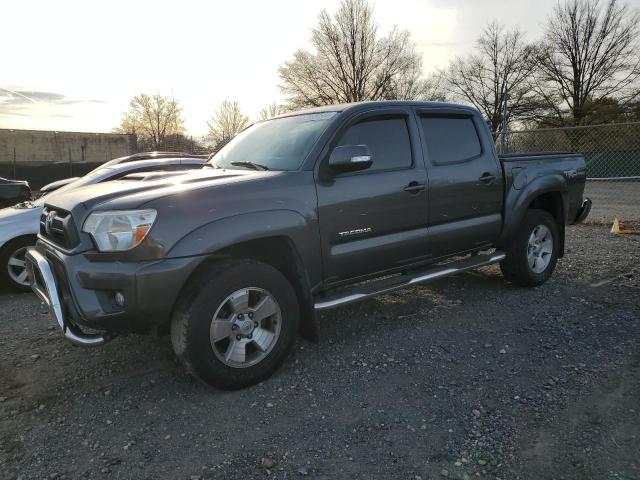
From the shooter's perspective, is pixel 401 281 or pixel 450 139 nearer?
pixel 401 281

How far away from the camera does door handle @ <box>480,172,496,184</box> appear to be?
15.0 feet

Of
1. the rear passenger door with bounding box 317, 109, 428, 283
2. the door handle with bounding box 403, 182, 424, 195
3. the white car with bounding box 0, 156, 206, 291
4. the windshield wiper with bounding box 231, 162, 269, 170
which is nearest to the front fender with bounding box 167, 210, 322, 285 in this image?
the rear passenger door with bounding box 317, 109, 428, 283

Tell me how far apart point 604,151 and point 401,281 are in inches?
614

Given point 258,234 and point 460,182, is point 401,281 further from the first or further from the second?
point 258,234

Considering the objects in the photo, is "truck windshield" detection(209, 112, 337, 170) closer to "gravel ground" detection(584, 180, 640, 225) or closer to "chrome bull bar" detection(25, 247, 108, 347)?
"chrome bull bar" detection(25, 247, 108, 347)

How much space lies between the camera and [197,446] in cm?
261

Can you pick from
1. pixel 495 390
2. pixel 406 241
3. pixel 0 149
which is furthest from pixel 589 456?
pixel 0 149

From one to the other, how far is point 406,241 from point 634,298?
266 centimetres

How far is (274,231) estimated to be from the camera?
10.4 ft

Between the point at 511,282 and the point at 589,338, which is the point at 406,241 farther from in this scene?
the point at 511,282

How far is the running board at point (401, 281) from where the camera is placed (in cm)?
354

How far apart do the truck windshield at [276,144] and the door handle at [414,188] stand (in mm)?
837

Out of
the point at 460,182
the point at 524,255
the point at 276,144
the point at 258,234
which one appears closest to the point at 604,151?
the point at 524,255

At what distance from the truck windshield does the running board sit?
1.01 meters
